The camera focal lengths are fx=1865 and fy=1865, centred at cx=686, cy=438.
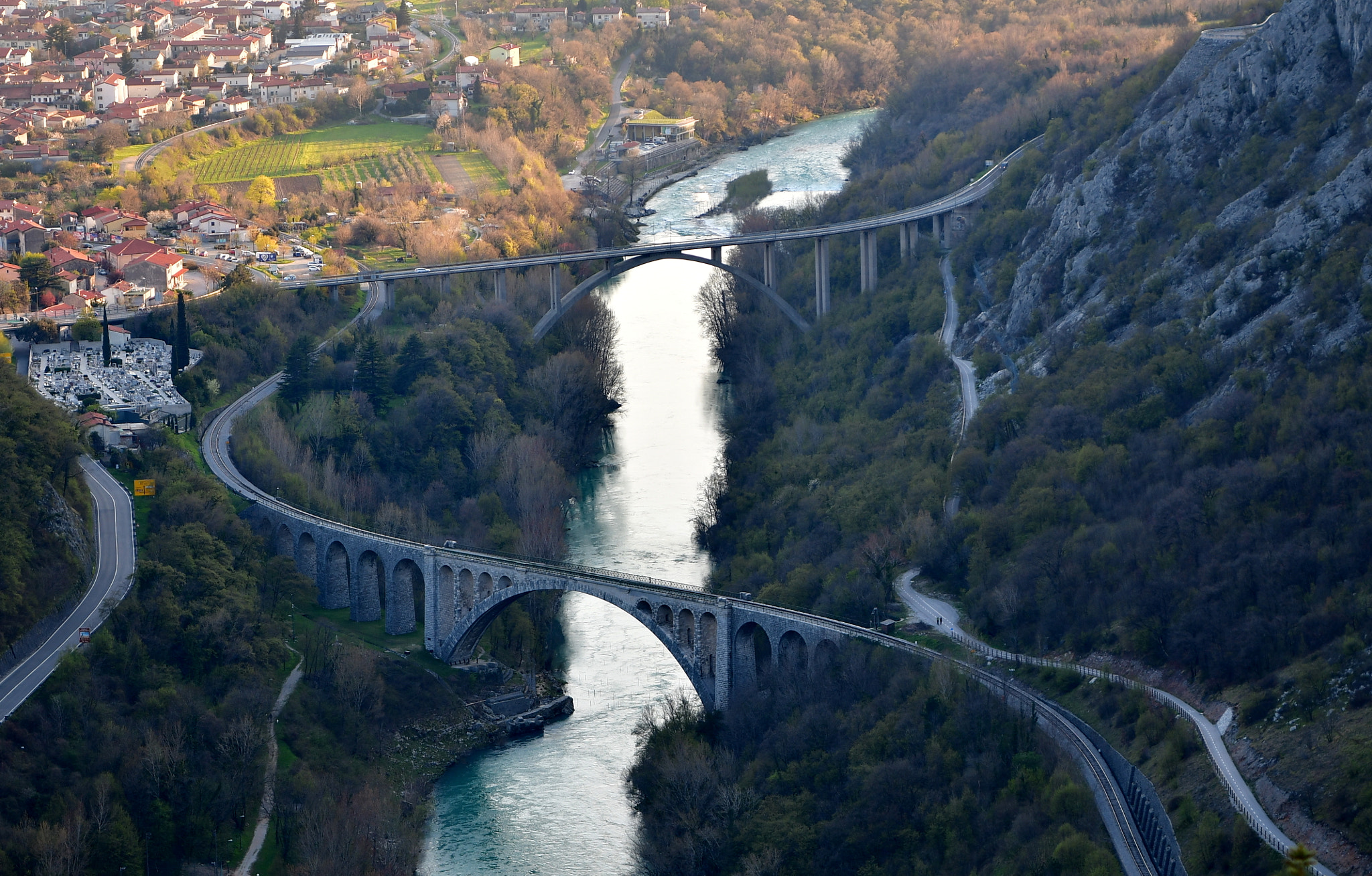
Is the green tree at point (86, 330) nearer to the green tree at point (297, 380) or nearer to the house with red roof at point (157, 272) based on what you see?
the house with red roof at point (157, 272)

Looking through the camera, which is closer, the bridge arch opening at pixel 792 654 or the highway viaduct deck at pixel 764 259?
the bridge arch opening at pixel 792 654

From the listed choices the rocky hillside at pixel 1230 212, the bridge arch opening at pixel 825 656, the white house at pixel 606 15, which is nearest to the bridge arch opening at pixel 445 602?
the bridge arch opening at pixel 825 656

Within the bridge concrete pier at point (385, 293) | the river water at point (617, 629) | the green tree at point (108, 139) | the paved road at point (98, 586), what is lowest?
the river water at point (617, 629)

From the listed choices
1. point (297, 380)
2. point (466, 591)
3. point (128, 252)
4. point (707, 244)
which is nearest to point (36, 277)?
point (128, 252)

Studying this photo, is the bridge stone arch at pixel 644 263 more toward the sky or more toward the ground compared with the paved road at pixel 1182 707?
more toward the sky

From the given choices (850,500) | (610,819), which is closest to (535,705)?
(610,819)

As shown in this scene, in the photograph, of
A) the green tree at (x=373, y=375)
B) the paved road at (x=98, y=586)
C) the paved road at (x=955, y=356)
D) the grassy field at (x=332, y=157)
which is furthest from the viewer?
the grassy field at (x=332, y=157)
